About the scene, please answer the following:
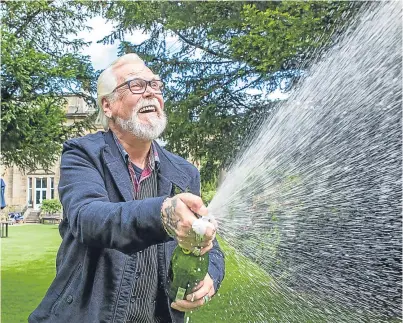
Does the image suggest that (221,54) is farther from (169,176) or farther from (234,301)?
(169,176)

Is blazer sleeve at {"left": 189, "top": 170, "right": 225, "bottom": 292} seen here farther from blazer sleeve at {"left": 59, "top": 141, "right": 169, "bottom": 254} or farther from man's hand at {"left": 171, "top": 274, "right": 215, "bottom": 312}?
blazer sleeve at {"left": 59, "top": 141, "right": 169, "bottom": 254}

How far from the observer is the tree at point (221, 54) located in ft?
23.5

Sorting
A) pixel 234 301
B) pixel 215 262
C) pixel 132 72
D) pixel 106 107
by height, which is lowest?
pixel 234 301

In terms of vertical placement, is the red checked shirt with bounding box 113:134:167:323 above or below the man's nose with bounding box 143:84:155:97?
below

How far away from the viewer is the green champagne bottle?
1.95 m

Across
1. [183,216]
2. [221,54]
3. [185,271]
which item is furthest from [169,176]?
[221,54]

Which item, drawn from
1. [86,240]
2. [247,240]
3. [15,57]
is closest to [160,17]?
[15,57]

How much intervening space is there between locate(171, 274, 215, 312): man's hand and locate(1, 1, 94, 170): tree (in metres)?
7.49

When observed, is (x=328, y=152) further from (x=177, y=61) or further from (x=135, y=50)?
(x=135, y=50)

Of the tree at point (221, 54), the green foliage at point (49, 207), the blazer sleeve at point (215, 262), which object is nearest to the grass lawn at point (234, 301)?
the tree at point (221, 54)

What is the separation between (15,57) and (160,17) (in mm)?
2154

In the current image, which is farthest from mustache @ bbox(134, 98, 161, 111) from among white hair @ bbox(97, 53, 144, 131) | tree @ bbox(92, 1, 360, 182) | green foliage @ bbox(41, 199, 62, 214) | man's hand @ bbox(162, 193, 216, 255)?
green foliage @ bbox(41, 199, 62, 214)

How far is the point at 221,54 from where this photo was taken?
8.55m

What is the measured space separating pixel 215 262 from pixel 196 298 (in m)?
0.30
